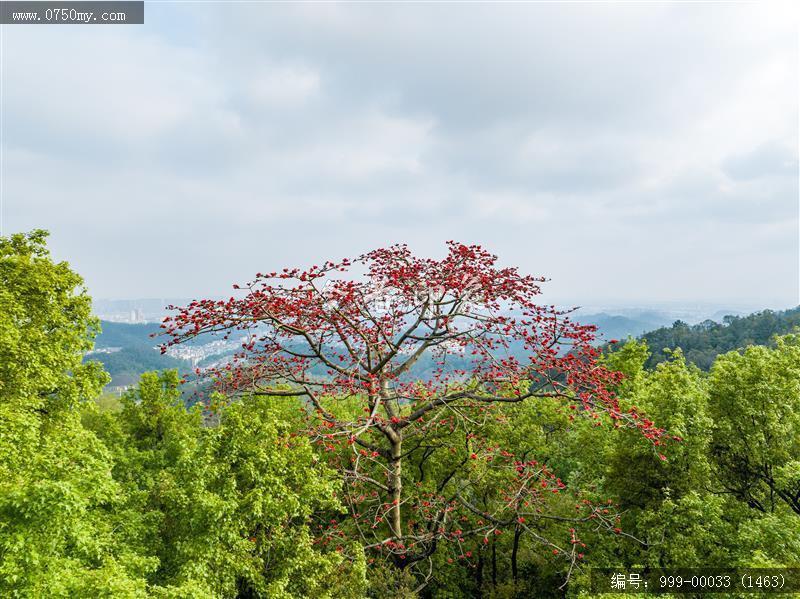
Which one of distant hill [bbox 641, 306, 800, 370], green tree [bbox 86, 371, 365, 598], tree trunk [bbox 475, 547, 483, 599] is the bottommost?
tree trunk [bbox 475, 547, 483, 599]

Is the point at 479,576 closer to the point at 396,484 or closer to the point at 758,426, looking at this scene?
the point at 396,484

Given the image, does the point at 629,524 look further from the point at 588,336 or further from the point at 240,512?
the point at 240,512

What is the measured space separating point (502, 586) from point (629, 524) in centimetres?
500

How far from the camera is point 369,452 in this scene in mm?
9547

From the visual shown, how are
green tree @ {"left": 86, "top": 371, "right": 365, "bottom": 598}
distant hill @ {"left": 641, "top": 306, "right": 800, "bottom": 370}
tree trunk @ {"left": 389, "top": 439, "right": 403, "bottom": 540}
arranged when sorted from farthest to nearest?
distant hill @ {"left": 641, "top": 306, "right": 800, "bottom": 370} → tree trunk @ {"left": 389, "top": 439, "right": 403, "bottom": 540} → green tree @ {"left": 86, "top": 371, "right": 365, "bottom": 598}

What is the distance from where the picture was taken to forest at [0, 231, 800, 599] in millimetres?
8086

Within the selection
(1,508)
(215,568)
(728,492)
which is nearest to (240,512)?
(215,568)

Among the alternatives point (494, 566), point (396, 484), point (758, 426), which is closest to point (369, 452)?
point (396, 484)

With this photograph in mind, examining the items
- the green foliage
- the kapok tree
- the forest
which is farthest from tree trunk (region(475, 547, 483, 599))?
the green foliage

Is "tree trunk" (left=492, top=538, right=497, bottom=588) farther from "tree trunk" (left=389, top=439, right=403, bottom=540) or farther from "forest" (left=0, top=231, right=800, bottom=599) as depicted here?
"tree trunk" (left=389, top=439, right=403, bottom=540)

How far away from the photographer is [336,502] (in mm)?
10227

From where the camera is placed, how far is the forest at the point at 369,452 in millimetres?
8086

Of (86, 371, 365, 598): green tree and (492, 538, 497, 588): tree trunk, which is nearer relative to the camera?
(86, 371, 365, 598): green tree

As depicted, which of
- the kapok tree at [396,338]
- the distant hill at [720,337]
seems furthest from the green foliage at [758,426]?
the distant hill at [720,337]
